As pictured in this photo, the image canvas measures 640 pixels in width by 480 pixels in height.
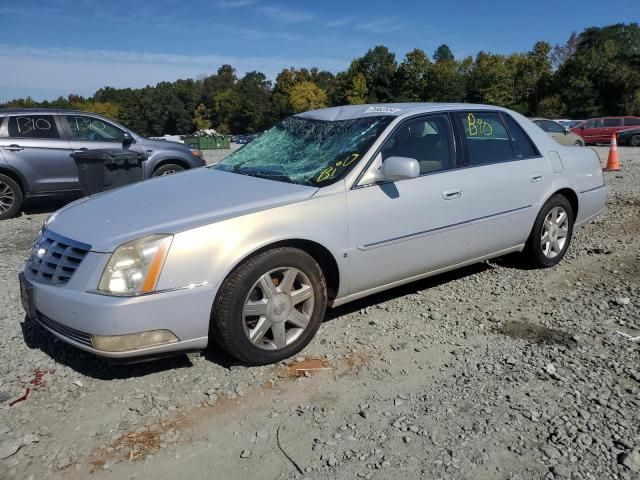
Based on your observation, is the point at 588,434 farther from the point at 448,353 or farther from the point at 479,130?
the point at 479,130

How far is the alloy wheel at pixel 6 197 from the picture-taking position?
8.17m

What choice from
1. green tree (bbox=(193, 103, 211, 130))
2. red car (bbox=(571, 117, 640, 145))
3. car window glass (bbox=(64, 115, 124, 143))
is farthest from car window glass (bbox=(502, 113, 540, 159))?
green tree (bbox=(193, 103, 211, 130))

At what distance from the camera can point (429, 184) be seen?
3936mm

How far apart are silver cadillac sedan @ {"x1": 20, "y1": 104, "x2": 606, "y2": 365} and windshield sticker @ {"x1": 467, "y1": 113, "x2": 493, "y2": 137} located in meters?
0.01

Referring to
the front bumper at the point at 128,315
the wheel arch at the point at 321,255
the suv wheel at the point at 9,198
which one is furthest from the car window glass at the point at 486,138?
the suv wheel at the point at 9,198

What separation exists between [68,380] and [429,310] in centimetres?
256

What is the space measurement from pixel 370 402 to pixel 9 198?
7465mm

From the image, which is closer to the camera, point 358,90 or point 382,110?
point 382,110

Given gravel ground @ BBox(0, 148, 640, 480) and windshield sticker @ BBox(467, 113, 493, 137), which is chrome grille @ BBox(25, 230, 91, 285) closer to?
gravel ground @ BBox(0, 148, 640, 480)

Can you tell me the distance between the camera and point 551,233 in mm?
5016

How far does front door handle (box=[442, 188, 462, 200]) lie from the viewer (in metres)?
4.00

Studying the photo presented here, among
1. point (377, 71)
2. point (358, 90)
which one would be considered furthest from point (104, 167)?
point (377, 71)

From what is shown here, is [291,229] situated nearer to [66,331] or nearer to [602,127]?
[66,331]

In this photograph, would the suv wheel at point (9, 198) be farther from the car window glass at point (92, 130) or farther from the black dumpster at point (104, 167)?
the black dumpster at point (104, 167)
